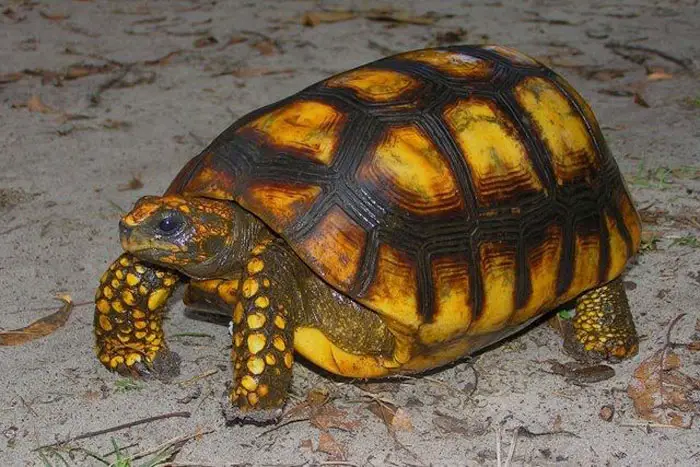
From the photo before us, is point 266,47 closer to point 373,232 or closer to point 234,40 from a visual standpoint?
point 234,40

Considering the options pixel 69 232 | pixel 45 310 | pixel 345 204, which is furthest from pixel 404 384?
pixel 69 232

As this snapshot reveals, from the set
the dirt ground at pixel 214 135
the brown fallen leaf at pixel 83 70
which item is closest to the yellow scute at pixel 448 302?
the dirt ground at pixel 214 135

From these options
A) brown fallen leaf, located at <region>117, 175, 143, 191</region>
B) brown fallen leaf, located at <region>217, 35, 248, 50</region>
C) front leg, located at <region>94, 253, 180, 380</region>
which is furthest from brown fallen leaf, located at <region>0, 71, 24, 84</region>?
front leg, located at <region>94, 253, 180, 380</region>

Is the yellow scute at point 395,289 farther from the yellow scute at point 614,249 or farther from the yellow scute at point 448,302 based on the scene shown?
the yellow scute at point 614,249

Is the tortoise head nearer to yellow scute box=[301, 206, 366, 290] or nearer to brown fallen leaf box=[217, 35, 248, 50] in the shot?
yellow scute box=[301, 206, 366, 290]

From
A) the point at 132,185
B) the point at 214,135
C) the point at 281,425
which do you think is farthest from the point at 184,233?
the point at 214,135

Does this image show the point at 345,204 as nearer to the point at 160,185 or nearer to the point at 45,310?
the point at 45,310
